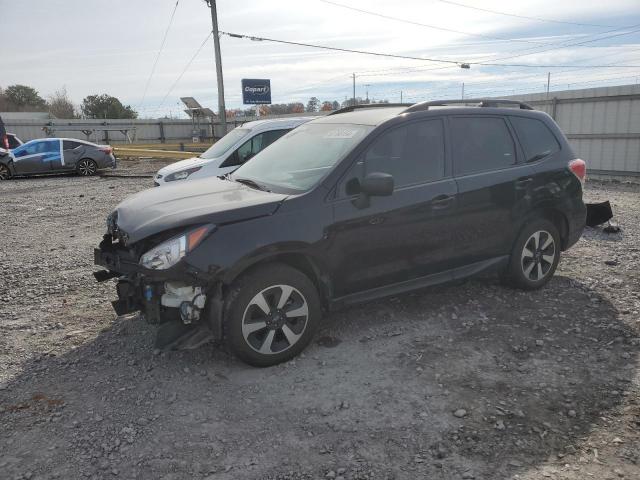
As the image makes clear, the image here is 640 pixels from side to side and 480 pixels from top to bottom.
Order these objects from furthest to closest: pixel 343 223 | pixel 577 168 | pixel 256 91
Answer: pixel 256 91
pixel 577 168
pixel 343 223

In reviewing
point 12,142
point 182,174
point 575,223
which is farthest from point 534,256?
point 12,142

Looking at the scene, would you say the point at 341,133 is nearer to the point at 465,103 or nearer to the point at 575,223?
the point at 465,103

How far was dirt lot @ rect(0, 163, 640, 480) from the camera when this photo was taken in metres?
2.83

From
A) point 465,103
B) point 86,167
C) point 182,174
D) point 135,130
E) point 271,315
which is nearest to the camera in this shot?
point 271,315

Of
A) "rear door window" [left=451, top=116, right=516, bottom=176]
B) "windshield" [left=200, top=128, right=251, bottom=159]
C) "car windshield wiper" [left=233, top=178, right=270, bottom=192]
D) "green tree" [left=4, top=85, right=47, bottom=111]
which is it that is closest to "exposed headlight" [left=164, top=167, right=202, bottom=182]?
"windshield" [left=200, top=128, right=251, bottom=159]

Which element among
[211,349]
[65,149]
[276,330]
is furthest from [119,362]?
[65,149]

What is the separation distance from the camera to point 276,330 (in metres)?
3.82

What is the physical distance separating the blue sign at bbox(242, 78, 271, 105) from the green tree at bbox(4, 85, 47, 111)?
2280 inches

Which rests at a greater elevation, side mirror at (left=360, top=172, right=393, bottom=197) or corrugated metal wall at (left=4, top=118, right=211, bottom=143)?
corrugated metal wall at (left=4, top=118, right=211, bottom=143)

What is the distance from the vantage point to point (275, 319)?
379 cm

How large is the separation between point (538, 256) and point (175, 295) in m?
3.63

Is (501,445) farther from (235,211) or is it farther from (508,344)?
(235,211)

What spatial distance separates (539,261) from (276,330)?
2971 millimetres

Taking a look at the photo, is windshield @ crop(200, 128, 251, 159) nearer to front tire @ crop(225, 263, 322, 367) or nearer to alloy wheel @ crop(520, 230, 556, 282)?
alloy wheel @ crop(520, 230, 556, 282)
